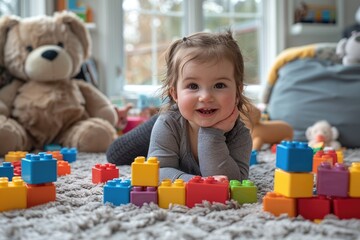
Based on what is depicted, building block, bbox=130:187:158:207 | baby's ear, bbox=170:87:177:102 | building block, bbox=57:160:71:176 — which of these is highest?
baby's ear, bbox=170:87:177:102

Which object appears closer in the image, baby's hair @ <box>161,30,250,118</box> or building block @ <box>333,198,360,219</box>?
building block @ <box>333,198,360,219</box>

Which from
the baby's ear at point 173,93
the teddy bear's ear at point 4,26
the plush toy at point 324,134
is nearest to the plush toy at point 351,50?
the plush toy at point 324,134

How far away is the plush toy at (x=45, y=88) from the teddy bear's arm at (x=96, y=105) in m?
0.09

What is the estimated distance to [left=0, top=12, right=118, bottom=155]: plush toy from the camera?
73.2 inches

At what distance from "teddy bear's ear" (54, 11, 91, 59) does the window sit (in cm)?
63

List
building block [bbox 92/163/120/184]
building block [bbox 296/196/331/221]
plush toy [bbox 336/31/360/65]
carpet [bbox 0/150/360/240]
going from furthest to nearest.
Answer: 1. plush toy [bbox 336/31/360/65]
2. building block [bbox 92/163/120/184]
3. building block [bbox 296/196/331/221]
4. carpet [bbox 0/150/360/240]

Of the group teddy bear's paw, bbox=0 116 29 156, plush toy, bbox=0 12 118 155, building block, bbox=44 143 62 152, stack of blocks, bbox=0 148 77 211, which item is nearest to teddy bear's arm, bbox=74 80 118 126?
plush toy, bbox=0 12 118 155

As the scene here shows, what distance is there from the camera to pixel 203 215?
87 cm

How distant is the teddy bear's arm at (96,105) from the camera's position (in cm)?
208

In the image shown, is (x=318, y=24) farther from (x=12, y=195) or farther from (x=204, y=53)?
(x=12, y=195)

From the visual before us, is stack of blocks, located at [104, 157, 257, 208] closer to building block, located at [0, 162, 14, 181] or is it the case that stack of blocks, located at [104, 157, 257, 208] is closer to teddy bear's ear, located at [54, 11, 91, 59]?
building block, located at [0, 162, 14, 181]

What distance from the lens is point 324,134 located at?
2066mm

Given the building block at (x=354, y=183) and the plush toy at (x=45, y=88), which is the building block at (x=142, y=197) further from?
the plush toy at (x=45, y=88)

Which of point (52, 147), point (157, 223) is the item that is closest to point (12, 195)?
point (157, 223)
